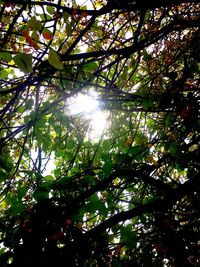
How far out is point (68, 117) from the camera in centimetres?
329

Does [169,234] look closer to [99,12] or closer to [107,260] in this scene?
[107,260]

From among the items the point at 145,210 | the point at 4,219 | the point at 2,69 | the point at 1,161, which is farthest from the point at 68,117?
the point at 145,210

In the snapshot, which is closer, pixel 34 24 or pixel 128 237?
pixel 34 24

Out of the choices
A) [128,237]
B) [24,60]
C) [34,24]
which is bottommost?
[128,237]

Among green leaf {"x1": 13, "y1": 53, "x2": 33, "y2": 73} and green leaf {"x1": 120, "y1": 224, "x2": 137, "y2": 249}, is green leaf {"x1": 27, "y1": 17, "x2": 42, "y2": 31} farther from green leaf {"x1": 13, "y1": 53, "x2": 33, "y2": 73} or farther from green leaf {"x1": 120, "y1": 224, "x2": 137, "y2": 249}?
green leaf {"x1": 120, "y1": 224, "x2": 137, "y2": 249}

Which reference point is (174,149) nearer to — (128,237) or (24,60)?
(128,237)

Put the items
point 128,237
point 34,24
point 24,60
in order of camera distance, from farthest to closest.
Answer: point 128,237
point 34,24
point 24,60

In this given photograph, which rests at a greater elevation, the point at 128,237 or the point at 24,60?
the point at 24,60

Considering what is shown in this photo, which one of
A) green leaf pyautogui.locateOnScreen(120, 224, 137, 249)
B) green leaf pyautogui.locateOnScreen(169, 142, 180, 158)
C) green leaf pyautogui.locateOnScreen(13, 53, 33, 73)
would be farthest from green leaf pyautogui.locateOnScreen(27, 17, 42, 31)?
green leaf pyautogui.locateOnScreen(169, 142, 180, 158)

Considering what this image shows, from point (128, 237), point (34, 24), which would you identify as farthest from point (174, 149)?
point (34, 24)

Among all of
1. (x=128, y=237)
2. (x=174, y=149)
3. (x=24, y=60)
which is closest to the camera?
(x=24, y=60)

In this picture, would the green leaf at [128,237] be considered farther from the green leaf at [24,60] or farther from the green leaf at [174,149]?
the green leaf at [24,60]

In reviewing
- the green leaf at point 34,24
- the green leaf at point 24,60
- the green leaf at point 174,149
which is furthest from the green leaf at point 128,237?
the green leaf at point 34,24

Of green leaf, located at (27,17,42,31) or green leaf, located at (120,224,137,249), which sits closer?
green leaf, located at (27,17,42,31)
